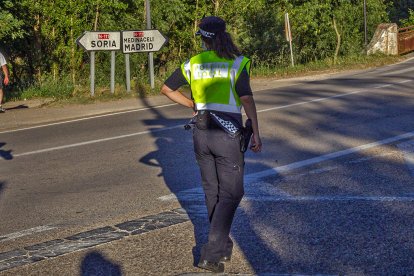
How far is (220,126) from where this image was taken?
19.9ft

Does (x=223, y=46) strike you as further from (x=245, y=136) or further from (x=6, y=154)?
(x=6, y=154)

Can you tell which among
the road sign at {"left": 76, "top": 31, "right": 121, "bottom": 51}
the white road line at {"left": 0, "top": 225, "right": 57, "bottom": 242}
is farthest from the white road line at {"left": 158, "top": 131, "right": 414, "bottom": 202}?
the road sign at {"left": 76, "top": 31, "right": 121, "bottom": 51}

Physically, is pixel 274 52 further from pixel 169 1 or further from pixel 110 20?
pixel 110 20

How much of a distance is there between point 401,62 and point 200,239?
83.4 ft

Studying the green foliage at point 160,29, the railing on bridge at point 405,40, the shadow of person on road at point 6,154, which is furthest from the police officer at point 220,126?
the railing on bridge at point 405,40

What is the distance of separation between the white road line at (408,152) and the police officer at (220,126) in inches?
143

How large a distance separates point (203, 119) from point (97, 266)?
4.34 ft

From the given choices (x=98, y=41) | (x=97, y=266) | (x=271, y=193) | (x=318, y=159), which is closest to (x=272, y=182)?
(x=271, y=193)

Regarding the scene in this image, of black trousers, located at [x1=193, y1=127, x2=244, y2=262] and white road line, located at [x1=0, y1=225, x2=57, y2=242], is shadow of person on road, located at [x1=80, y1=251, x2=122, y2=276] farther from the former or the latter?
white road line, located at [x1=0, y1=225, x2=57, y2=242]

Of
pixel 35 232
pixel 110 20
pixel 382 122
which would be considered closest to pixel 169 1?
pixel 110 20

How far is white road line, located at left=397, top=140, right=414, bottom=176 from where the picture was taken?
9.71 metres

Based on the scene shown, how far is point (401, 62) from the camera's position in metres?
31.1

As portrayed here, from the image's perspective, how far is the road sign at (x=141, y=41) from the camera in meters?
21.0

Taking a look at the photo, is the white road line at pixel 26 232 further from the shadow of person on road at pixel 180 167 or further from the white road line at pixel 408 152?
the white road line at pixel 408 152
